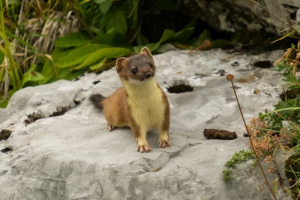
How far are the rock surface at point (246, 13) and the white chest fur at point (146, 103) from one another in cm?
193

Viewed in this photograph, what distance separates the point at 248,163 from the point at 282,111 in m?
0.59

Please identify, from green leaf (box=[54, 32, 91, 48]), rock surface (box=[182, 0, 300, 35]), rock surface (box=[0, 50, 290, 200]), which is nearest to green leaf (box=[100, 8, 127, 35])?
green leaf (box=[54, 32, 91, 48])

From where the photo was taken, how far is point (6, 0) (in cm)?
839

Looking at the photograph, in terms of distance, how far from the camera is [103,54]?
24.5ft

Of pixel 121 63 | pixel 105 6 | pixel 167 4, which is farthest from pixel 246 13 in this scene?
pixel 121 63

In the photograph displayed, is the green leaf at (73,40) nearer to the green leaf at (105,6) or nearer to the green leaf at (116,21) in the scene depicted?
the green leaf at (116,21)

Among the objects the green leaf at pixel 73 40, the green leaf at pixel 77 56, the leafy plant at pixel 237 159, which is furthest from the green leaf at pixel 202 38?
the leafy plant at pixel 237 159

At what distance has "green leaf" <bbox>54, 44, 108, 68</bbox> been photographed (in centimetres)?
760

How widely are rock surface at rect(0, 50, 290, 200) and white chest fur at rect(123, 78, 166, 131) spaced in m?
0.26

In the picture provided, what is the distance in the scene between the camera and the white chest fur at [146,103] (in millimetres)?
4965

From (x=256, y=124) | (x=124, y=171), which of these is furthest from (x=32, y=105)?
(x=256, y=124)

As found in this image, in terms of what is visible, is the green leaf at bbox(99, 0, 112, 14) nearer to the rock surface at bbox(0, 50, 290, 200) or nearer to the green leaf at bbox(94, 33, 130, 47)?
the green leaf at bbox(94, 33, 130, 47)

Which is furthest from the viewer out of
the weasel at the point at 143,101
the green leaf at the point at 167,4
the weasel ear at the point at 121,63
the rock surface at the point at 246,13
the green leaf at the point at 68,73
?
the green leaf at the point at 167,4

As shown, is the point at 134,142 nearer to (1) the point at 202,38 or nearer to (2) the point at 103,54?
(2) the point at 103,54
